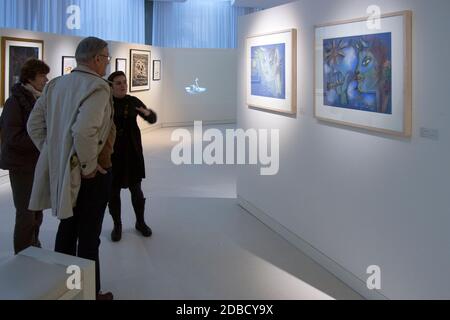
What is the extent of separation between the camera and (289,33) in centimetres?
545

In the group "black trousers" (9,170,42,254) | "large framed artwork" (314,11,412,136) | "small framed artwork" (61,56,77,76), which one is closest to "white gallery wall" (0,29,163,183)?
"small framed artwork" (61,56,77,76)

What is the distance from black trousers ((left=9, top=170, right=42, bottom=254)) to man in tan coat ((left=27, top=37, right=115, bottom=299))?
0.90 meters

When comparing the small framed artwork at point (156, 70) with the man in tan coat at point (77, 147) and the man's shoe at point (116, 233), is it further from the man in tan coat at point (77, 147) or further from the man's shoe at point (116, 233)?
the man in tan coat at point (77, 147)

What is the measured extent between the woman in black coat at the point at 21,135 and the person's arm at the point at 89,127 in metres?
1.31

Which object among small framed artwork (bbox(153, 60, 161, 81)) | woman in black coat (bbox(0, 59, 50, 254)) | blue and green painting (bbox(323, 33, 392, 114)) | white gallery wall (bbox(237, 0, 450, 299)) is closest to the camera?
white gallery wall (bbox(237, 0, 450, 299))

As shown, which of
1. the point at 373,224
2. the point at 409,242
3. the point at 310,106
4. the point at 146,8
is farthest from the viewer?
the point at 146,8

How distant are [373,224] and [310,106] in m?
1.64

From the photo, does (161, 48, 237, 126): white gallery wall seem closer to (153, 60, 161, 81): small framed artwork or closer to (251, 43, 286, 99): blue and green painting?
(153, 60, 161, 81): small framed artwork

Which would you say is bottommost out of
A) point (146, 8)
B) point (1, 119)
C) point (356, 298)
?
point (356, 298)

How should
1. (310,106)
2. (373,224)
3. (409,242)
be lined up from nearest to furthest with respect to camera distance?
(409,242)
(373,224)
(310,106)

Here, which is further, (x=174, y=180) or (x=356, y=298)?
(x=174, y=180)

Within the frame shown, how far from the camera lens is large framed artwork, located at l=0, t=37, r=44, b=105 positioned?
866 centimetres
